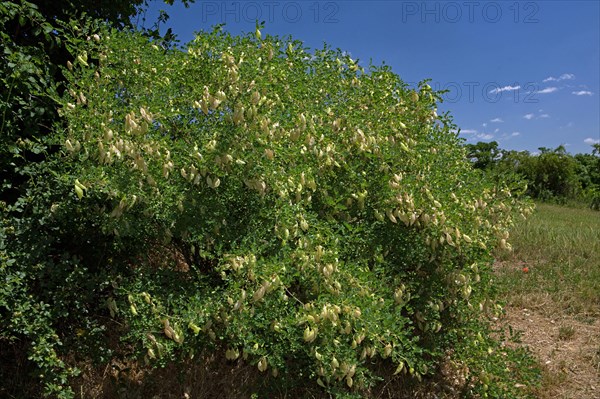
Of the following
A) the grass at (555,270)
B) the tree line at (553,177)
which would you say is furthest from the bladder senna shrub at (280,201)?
the tree line at (553,177)

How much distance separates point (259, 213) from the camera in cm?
319

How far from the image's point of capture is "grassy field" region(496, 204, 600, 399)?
14.8 ft

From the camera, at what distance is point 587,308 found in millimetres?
5746

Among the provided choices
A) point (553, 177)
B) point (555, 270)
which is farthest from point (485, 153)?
point (555, 270)

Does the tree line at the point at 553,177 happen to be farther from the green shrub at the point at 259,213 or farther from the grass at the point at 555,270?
the green shrub at the point at 259,213

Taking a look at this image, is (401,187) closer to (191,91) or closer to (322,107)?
(322,107)

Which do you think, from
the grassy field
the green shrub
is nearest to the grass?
the grassy field

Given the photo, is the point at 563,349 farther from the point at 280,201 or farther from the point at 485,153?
the point at 485,153

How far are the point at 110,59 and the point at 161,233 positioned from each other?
1.19 meters

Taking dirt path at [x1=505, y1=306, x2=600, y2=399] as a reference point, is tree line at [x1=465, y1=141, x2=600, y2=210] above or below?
above

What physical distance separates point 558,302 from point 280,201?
162 inches

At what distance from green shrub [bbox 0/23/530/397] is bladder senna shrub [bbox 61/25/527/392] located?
0.01 meters

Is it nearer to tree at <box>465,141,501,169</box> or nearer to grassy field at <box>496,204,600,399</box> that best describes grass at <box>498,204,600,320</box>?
grassy field at <box>496,204,600,399</box>

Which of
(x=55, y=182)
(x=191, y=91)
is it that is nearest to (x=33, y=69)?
(x=55, y=182)
